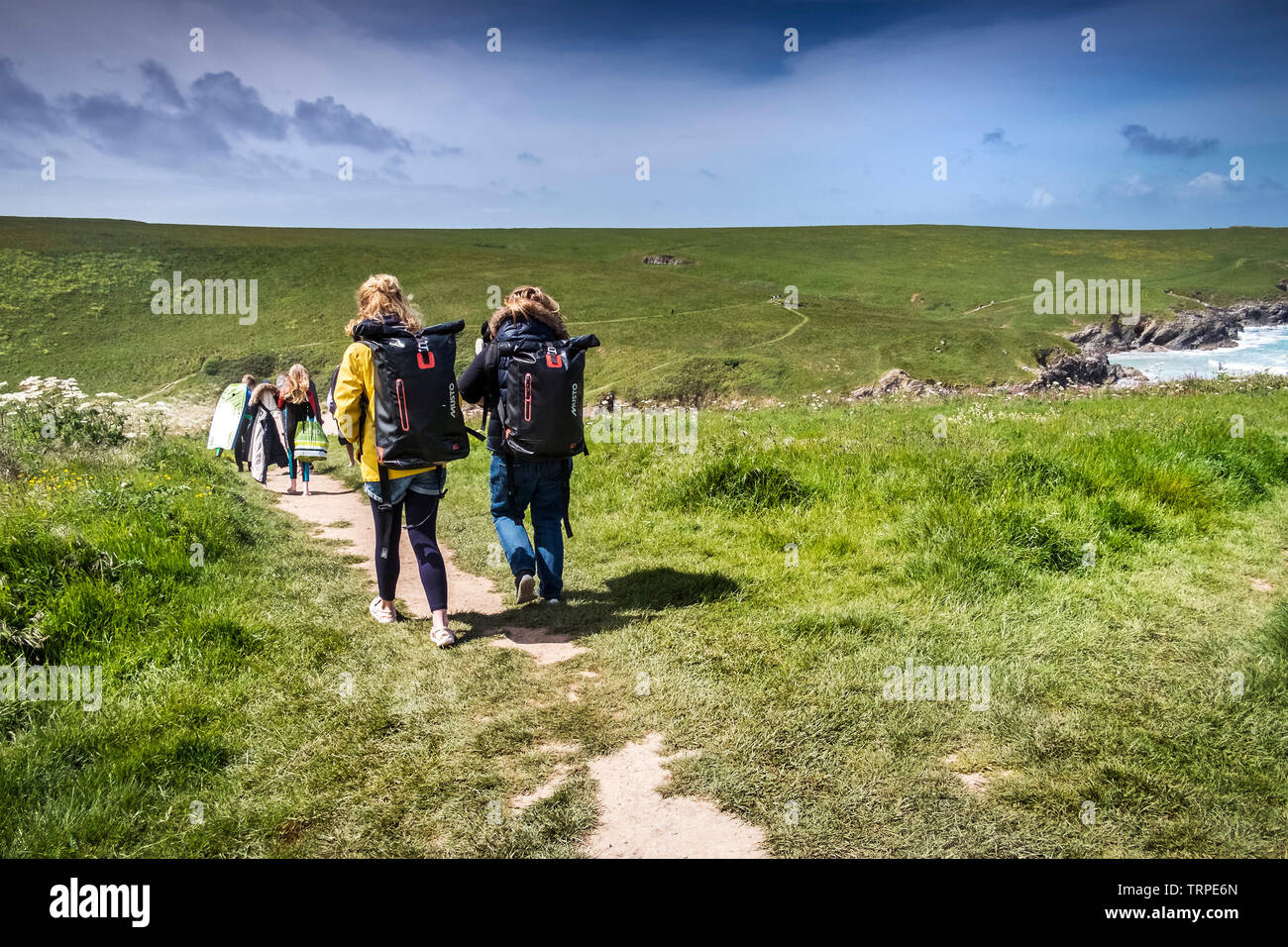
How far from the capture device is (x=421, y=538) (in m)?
6.60

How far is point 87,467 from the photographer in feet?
39.4

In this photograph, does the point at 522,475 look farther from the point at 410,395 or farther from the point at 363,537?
the point at 363,537

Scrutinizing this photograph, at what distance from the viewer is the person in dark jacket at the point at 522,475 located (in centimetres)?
693

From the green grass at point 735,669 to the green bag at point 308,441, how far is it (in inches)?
172

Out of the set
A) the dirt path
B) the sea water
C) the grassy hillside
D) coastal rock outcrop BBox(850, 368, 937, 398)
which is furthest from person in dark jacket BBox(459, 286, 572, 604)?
the sea water

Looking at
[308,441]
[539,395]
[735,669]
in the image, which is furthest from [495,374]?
[308,441]

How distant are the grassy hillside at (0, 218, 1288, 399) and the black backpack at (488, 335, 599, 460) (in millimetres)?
39459

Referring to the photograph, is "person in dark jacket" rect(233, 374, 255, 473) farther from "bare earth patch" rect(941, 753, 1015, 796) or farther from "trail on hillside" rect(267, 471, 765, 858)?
"bare earth patch" rect(941, 753, 1015, 796)

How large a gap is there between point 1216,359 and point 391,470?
8480 centimetres

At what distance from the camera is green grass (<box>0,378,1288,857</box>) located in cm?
400

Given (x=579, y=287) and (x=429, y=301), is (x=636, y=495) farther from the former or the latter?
(x=579, y=287)

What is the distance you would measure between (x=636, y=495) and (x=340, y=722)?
606 centimetres
